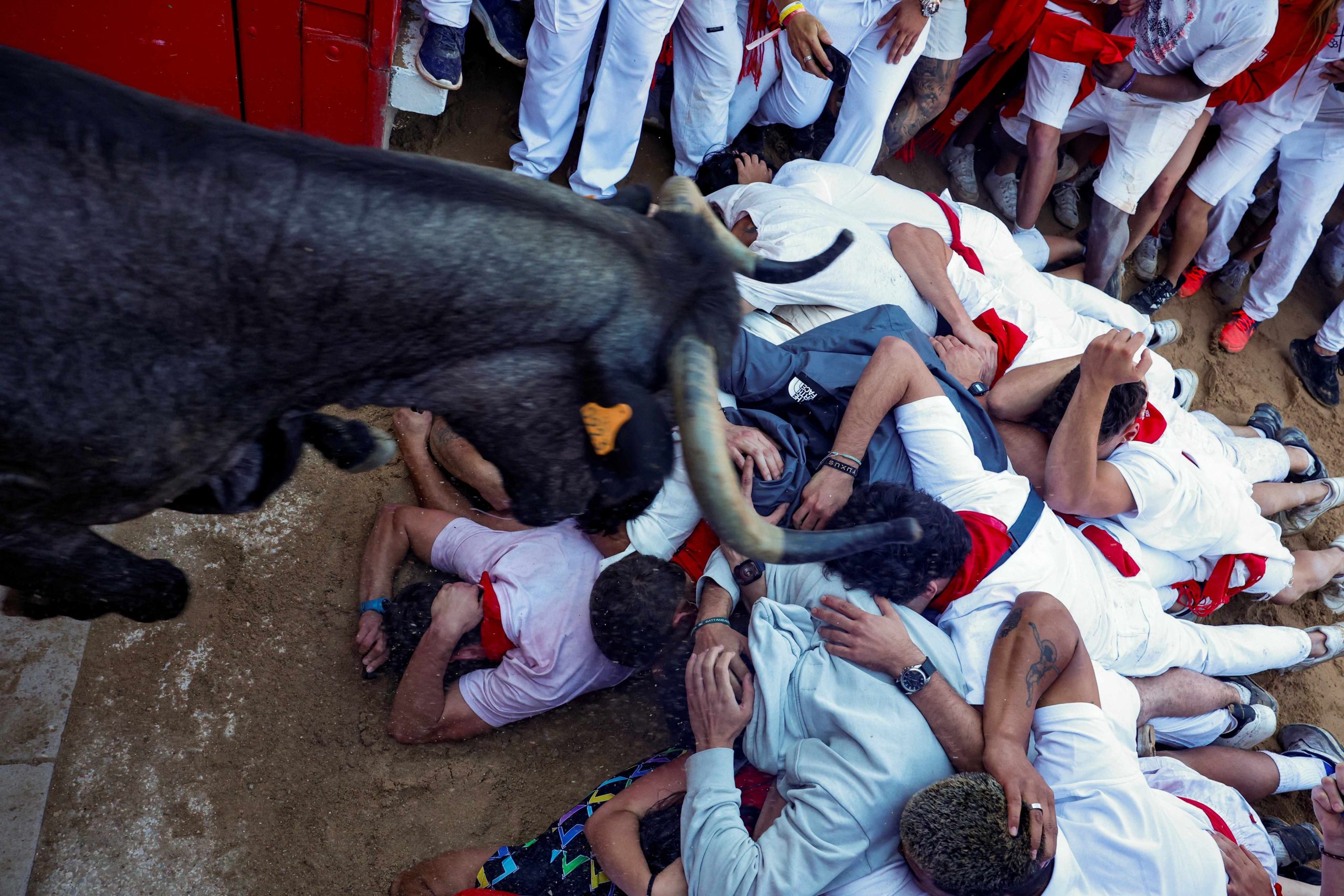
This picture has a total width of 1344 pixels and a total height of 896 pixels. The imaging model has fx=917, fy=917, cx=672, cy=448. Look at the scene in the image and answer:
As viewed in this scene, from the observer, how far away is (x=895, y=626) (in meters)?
2.70

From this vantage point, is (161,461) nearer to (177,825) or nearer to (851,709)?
(177,825)

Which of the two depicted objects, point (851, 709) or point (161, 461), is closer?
point (161, 461)

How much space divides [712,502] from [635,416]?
231 mm

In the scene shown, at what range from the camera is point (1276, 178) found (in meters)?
6.48

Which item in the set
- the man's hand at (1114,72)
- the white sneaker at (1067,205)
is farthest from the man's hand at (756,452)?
the white sneaker at (1067,205)

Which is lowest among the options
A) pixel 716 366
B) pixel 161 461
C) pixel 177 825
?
pixel 177 825

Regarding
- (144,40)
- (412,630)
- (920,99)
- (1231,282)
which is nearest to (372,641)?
(412,630)

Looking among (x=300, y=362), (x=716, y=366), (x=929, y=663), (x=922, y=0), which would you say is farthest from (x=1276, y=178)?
(x=300, y=362)

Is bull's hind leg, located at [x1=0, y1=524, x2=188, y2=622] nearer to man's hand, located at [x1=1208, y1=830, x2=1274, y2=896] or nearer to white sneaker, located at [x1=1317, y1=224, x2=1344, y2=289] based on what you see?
man's hand, located at [x1=1208, y1=830, x2=1274, y2=896]

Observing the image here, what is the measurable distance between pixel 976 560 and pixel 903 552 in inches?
15.4

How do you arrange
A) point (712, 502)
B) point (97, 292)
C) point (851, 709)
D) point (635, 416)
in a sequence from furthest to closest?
point (851, 709), point (635, 416), point (712, 502), point (97, 292)

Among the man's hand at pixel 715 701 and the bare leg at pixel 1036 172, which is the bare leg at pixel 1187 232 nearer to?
the bare leg at pixel 1036 172

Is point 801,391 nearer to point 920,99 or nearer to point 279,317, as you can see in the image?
point 279,317

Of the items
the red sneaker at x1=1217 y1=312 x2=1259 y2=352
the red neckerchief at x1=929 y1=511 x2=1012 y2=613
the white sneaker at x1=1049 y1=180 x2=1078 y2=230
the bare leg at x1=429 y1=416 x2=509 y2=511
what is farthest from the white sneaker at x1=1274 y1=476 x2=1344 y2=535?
the bare leg at x1=429 y1=416 x2=509 y2=511
